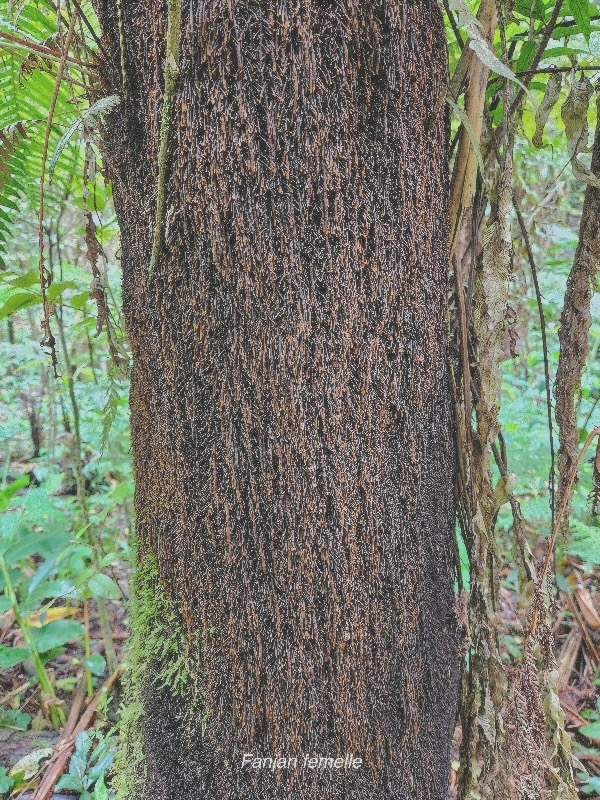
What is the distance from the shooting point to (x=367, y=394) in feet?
2.51

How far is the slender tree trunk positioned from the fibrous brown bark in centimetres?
40

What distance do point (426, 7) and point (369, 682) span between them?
954 millimetres

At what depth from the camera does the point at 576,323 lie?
3.65ft

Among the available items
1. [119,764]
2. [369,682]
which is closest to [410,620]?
[369,682]

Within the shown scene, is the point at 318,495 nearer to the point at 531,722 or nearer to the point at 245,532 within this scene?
the point at 245,532

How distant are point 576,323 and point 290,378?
0.71 m

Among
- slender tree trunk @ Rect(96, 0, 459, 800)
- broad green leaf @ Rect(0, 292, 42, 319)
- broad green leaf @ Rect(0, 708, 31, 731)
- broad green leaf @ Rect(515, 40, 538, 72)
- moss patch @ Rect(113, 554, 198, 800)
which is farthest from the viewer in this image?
broad green leaf @ Rect(0, 708, 31, 731)

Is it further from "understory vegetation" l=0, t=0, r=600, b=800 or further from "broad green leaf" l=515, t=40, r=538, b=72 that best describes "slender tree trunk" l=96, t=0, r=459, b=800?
"broad green leaf" l=515, t=40, r=538, b=72

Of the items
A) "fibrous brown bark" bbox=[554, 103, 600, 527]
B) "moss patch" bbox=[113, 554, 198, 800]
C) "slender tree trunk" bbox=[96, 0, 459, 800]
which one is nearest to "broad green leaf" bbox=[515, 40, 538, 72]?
"fibrous brown bark" bbox=[554, 103, 600, 527]

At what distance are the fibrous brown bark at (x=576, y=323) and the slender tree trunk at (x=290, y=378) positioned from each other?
1.33ft

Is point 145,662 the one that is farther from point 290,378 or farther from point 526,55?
point 526,55

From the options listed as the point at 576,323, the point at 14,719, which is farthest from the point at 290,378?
the point at 14,719

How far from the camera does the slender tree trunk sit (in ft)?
2.22

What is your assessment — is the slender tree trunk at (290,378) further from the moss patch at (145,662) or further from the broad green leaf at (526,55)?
the broad green leaf at (526,55)
